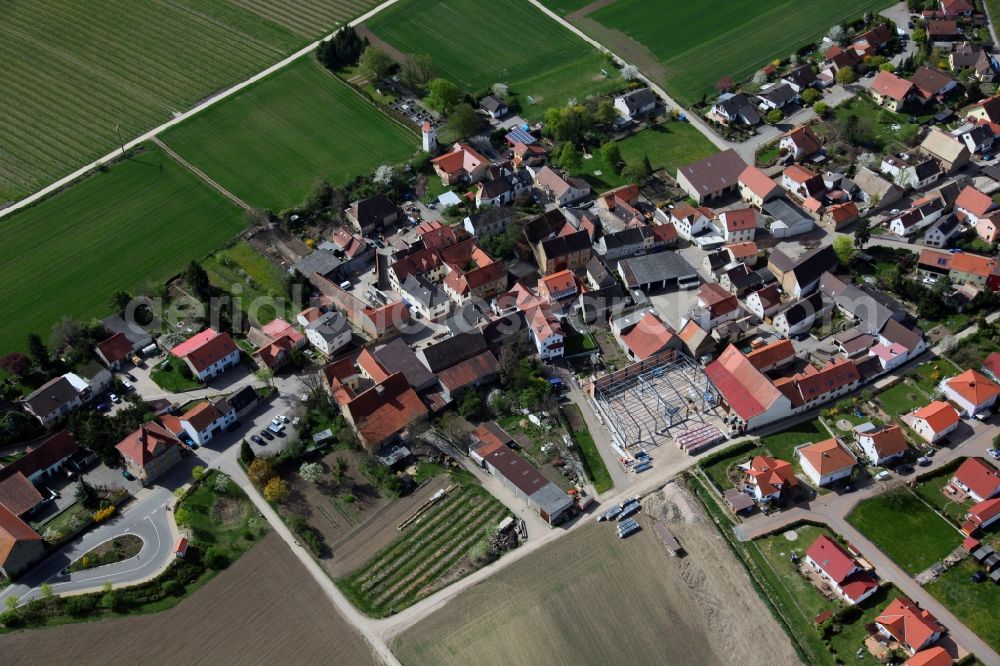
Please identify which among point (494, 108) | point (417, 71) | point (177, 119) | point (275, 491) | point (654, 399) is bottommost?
point (654, 399)

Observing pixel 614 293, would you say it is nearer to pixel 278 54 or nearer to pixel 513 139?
pixel 513 139

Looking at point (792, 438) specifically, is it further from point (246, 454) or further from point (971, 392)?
point (246, 454)

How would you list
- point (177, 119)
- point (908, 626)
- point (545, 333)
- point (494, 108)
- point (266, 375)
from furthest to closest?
point (177, 119), point (494, 108), point (545, 333), point (266, 375), point (908, 626)

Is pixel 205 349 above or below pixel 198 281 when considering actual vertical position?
below

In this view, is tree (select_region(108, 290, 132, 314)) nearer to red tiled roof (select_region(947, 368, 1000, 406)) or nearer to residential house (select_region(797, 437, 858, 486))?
residential house (select_region(797, 437, 858, 486))

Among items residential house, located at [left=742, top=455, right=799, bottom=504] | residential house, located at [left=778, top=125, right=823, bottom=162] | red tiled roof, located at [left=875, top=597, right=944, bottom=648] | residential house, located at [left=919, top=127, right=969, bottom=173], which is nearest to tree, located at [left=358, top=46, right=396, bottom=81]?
residential house, located at [left=778, top=125, right=823, bottom=162]

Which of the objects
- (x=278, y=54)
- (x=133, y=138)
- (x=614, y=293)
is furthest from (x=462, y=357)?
(x=278, y=54)

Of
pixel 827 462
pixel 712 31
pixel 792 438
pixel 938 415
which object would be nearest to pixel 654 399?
pixel 792 438
